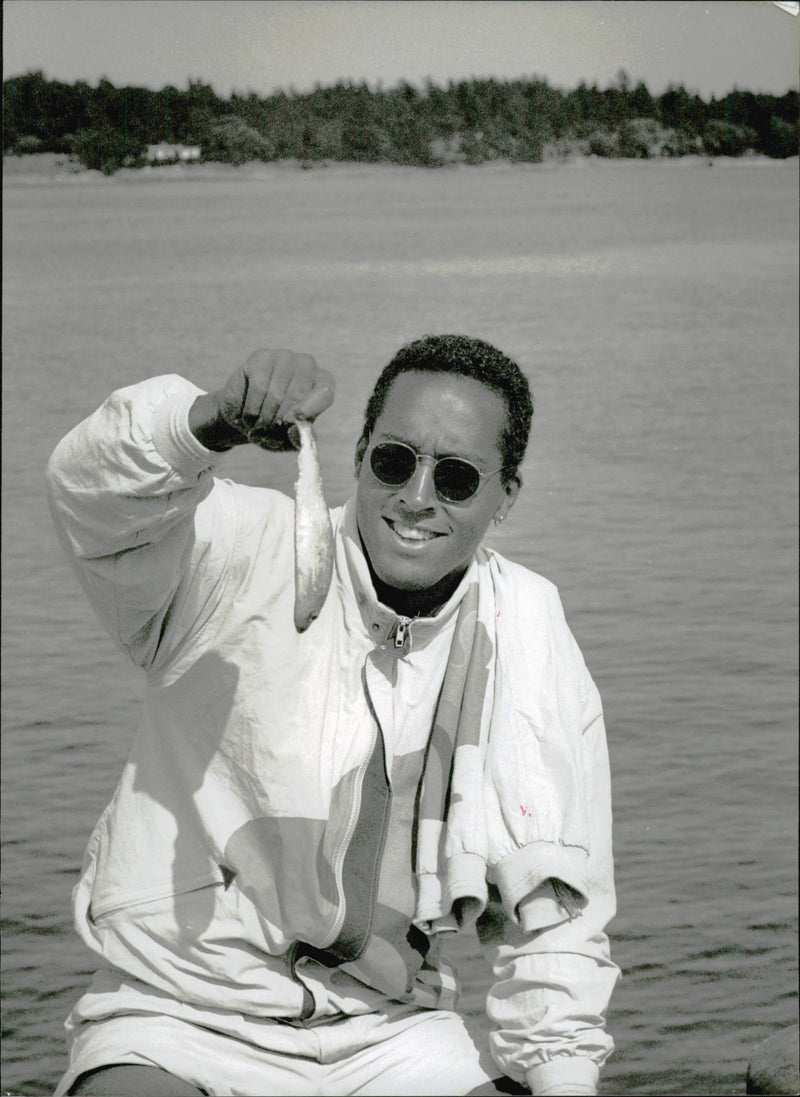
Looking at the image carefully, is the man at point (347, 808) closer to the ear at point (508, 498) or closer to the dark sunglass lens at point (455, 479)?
the dark sunglass lens at point (455, 479)

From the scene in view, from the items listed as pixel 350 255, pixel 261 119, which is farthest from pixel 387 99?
pixel 350 255

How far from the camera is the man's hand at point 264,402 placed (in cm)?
245

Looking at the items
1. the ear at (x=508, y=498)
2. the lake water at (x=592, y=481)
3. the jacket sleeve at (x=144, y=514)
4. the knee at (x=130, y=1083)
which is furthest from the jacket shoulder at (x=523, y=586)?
the lake water at (x=592, y=481)

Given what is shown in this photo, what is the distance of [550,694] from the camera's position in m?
2.93

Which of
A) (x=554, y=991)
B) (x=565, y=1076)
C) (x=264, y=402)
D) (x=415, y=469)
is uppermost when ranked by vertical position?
(x=264, y=402)

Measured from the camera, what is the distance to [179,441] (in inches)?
98.6

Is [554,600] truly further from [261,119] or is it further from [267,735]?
[261,119]

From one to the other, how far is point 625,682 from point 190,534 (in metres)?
5.33

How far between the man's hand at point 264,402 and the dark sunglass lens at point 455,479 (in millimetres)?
381

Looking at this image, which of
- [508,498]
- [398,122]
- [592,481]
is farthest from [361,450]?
[398,122]

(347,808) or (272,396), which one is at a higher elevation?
(272,396)

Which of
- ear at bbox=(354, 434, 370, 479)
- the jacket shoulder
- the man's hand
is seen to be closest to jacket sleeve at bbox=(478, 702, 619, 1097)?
the jacket shoulder

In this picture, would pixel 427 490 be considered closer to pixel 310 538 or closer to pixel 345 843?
pixel 310 538

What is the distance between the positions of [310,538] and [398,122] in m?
8.71
